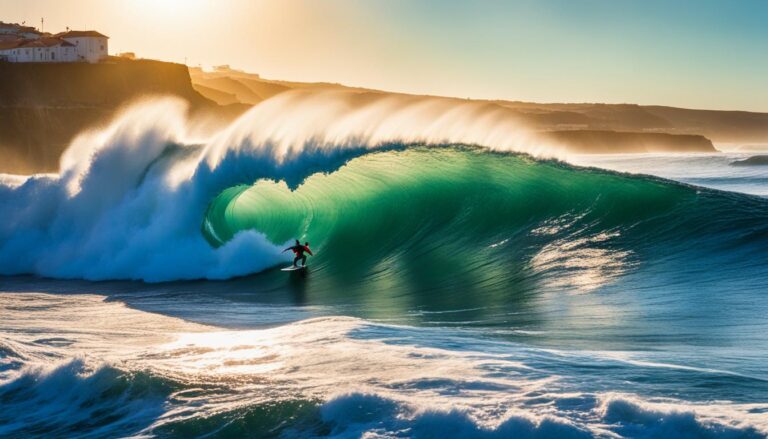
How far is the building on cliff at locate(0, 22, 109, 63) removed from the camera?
80.9 m

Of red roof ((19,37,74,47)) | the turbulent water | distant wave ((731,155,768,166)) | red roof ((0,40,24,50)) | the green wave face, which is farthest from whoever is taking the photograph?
red roof ((0,40,24,50))

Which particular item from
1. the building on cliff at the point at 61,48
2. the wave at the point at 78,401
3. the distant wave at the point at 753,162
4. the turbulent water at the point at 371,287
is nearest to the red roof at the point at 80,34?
the building on cliff at the point at 61,48

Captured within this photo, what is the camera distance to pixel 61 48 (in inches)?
3214

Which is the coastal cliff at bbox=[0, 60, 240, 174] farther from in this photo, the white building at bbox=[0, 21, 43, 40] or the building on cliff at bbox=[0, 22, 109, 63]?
the white building at bbox=[0, 21, 43, 40]

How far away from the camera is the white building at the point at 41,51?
265ft

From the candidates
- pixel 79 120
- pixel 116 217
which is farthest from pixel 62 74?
pixel 116 217

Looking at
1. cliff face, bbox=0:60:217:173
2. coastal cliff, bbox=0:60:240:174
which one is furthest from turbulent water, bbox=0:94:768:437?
cliff face, bbox=0:60:217:173

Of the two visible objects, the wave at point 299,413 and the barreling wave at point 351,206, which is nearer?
the wave at point 299,413

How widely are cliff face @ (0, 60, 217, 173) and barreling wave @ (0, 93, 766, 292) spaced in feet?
162

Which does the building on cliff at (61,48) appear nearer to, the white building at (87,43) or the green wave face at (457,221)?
the white building at (87,43)

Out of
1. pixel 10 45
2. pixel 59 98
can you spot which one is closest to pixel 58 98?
pixel 59 98

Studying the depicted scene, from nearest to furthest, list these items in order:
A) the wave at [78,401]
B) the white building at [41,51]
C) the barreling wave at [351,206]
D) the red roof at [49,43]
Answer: the wave at [78,401], the barreling wave at [351,206], the white building at [41,51], the red roof at [49,43]

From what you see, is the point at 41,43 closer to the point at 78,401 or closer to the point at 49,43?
the point at 49,43

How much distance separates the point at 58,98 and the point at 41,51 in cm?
923
